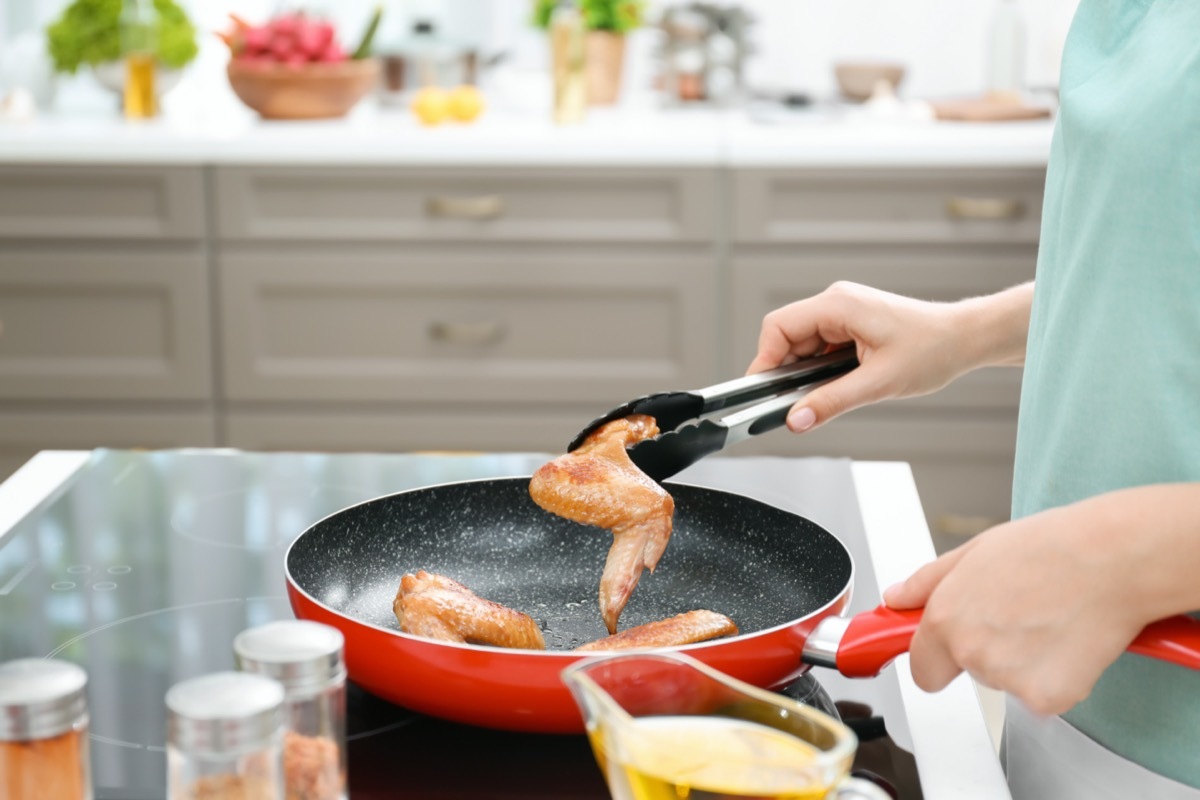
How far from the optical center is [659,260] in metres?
2.85

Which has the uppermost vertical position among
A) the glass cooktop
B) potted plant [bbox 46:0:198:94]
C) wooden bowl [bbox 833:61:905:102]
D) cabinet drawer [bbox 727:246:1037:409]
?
potted plant [bbox 46:0:198:94]

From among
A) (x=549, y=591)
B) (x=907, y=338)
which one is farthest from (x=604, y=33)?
(x=549, y=591)

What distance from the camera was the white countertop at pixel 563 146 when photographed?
109 inches

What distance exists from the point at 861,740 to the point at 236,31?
2.60m

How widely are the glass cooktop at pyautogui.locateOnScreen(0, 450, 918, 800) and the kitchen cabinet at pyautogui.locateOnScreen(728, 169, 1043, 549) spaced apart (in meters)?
1.39

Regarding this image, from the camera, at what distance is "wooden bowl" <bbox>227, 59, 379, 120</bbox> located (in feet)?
9.75

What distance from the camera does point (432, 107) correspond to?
3025 mm

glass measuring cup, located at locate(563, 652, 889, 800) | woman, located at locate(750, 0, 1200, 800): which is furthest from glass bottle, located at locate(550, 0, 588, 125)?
glass measuring cup, located at locate(563, 652, 889, 800)

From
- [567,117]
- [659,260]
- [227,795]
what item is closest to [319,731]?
[227,795]

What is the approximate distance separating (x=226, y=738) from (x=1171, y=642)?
0.50 meters

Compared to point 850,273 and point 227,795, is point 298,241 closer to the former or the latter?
point 850,273

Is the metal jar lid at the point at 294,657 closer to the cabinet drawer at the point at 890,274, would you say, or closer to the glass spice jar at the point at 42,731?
the glass spice jar at the point at 42,731

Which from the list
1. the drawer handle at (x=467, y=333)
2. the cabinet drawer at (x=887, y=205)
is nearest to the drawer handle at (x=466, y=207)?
the drawer handle at (x=467, y=333)

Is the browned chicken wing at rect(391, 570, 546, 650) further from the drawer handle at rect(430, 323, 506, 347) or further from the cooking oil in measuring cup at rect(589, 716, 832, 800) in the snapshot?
the drawer handle at rect(430, 323, 506, 347)
